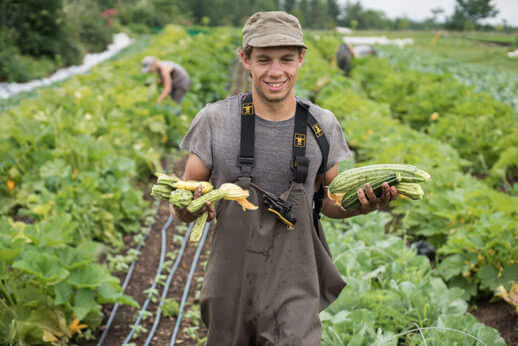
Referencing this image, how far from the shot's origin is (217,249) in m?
2.22

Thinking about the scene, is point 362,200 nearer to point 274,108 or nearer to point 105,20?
point 274,108

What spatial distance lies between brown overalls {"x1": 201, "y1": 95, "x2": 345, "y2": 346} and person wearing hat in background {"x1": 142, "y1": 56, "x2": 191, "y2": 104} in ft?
23.9

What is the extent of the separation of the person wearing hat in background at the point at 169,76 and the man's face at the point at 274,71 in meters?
7.23

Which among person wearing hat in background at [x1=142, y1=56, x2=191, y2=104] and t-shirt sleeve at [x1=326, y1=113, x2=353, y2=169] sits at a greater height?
t-shirt sleeve at [x1=326, y1=113, x2=353, y2=169]

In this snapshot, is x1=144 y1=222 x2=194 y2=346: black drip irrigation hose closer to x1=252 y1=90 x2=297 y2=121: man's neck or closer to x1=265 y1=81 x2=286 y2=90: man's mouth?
x1=252 y1=90 x2=297 y2=121: man's neck

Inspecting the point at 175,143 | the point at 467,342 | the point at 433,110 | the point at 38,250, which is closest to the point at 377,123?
the point at 433,110

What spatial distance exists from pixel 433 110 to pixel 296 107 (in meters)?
8.82

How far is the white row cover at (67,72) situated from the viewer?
17516mm

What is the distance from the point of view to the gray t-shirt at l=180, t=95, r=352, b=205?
2150 mm

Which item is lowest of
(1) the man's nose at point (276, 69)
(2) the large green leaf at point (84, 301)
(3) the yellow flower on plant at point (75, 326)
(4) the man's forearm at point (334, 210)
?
(3) the yellow flower on plant at point (75, 326)

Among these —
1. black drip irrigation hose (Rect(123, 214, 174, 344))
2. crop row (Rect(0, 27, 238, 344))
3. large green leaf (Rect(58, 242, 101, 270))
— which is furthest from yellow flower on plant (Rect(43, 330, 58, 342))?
black drip irrigation hose (Rect(123, 214, 174, 344))

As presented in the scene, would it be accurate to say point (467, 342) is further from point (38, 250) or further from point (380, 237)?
point (38, 250)

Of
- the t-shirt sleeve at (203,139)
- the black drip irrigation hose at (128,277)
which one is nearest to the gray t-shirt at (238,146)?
the t-shirt sleeve at (203,139)

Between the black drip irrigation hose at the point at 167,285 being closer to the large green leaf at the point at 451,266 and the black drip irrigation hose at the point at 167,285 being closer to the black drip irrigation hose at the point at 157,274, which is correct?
the black drip irrigation hose at the point at 157,274
